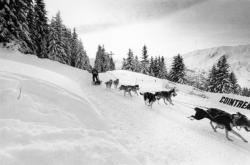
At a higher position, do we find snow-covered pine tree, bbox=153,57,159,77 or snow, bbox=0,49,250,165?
snow-covered pine tree, bbox=153,57,159,77

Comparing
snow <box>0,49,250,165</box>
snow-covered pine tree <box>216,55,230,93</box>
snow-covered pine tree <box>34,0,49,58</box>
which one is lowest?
snow <box>0,49,250,165</box>

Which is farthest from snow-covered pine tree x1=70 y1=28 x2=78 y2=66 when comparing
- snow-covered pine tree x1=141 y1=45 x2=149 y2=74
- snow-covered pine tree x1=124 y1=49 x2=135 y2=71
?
snow-covered pine tree x1=141 y1=45 x2=149 y2=74

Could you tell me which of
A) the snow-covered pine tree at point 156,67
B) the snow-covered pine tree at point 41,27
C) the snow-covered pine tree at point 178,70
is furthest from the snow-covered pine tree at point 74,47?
the snow-covered pine tree at point 156,67

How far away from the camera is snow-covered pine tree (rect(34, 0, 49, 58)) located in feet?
98.9

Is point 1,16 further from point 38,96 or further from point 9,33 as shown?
point 38,96

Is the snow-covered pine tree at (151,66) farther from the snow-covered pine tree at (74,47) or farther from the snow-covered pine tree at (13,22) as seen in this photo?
the snow-covered pine tree at (13,22)

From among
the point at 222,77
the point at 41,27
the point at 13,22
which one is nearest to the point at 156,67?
the point at 222,77

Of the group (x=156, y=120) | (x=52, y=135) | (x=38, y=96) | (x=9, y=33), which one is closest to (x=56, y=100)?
(x=38, y=96)

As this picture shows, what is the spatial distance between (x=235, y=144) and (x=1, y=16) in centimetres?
2162

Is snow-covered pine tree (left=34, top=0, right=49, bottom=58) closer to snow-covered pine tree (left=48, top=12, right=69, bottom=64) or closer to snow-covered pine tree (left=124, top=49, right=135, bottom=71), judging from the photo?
snow-covered pine tree (left=48, top=12, right=69, bottom=64)

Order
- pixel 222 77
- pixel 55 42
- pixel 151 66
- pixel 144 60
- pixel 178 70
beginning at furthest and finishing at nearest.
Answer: pixel 151 66 < pixel 144 60 < pixel 178 70 < pixel 222 77 < pixel 55 42

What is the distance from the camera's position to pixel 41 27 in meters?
30.3

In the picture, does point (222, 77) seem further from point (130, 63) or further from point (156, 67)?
point (130, 63)

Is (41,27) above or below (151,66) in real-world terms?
above
